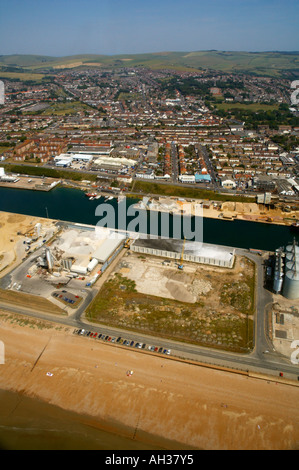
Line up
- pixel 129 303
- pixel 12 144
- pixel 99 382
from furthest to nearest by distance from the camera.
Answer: pixel 12 144 → pixel 129 303 → pixel 99 382

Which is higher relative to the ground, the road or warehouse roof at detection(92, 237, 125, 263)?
warehouse roof at detection(92, 237, 125, 263)

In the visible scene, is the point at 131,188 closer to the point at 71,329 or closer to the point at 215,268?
the point at 215,268

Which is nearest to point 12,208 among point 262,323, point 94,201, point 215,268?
point 94,201

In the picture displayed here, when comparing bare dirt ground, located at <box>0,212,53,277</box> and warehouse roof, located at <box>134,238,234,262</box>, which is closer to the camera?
warehouse roof, located at <box>134,238,234,262</box>

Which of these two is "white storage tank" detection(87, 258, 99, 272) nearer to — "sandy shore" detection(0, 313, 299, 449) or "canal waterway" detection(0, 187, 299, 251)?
"sandy shore" detection(0, 313, 299, 449)

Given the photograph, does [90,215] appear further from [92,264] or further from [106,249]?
[92,264]

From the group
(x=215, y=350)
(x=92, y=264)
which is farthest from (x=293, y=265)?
(x=92, y=264)

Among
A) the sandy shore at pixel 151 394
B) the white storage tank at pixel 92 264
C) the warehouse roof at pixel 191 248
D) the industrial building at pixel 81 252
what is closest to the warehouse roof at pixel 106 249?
the industrial building at pixel 81 252

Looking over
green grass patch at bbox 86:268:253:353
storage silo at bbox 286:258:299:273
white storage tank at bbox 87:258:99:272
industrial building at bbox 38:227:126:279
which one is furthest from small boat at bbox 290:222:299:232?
white storage tank at bbox 87:258:99:272
